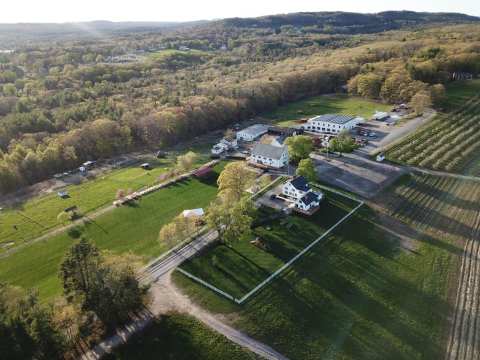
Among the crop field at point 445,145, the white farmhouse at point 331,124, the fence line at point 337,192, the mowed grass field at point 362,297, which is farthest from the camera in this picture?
the white farmhouse at point 331,124

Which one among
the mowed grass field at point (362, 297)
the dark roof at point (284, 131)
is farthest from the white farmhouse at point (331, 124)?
the mowed grass field at point (362, 297)

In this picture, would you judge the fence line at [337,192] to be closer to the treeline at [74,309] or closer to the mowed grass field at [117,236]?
the mowed grass field at [117,236]

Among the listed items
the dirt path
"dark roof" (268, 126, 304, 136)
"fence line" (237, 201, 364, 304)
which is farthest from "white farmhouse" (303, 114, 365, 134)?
the dirt path

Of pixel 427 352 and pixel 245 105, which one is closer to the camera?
pixel 427 352

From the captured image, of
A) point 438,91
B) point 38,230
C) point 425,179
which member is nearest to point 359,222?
point 425,179

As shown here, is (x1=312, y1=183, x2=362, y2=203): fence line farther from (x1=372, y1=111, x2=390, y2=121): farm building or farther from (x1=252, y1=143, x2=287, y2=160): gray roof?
(x1=372, y1=111, x2=390, y2=121): farm building

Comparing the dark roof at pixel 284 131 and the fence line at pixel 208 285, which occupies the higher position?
the dark roof at pixel 284 131

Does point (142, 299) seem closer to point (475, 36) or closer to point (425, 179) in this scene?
point (425, 179)
